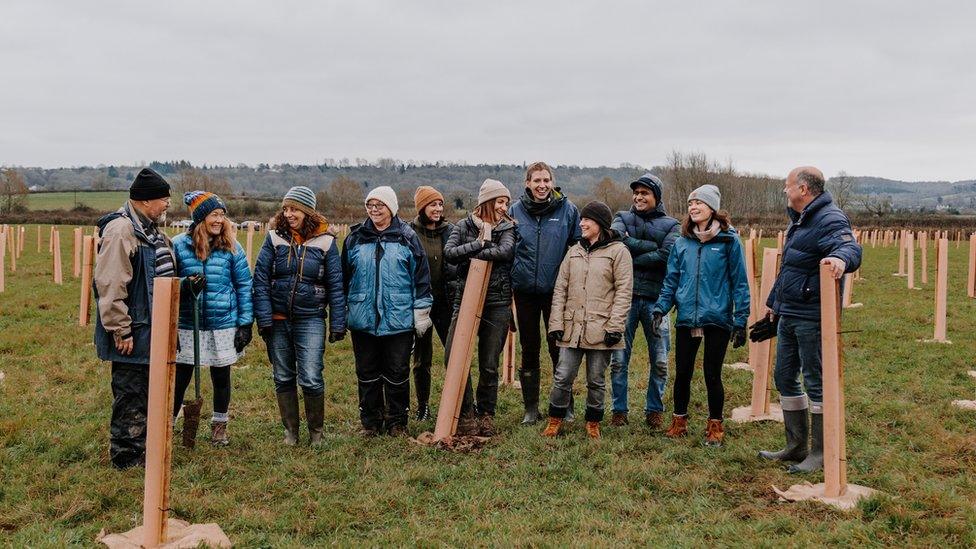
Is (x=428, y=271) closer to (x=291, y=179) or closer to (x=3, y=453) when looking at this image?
(x=3, y=453)

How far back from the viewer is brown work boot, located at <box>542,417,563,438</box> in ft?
18.6

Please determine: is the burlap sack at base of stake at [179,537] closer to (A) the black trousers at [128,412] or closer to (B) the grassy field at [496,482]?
(B) the grassy field at [496,482]

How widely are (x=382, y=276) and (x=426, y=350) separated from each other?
40.7 inches

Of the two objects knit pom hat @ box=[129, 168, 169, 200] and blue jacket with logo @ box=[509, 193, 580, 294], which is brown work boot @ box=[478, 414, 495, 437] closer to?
blue jacket with logo @ box=[509, 193, 580, 294]

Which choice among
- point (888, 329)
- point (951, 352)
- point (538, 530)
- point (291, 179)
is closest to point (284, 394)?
point (538, 530)

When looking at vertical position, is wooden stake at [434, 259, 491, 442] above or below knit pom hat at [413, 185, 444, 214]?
below

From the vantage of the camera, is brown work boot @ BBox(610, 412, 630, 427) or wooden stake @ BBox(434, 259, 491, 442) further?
brown work boot @ BBox(610, 412, 630, 427)

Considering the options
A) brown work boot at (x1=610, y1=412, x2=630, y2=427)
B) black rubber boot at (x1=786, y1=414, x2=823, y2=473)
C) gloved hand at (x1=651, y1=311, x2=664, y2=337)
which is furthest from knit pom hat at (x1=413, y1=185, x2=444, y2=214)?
black rubber boot at (x1=786, y1=414, x2=823, y2=473)

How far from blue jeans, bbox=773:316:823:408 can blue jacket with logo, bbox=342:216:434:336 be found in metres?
2.89

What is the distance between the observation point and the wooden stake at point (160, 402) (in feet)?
11.5

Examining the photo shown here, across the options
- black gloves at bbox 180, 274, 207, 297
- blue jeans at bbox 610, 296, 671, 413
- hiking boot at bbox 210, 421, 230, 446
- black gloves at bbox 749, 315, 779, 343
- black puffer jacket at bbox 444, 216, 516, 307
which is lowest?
A: hiking boot at bbox 210, 421, 230, 446

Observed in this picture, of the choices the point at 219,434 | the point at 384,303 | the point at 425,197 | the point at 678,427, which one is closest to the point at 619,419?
the point at 678,427

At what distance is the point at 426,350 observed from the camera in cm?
616

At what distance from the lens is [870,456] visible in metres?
5.20
